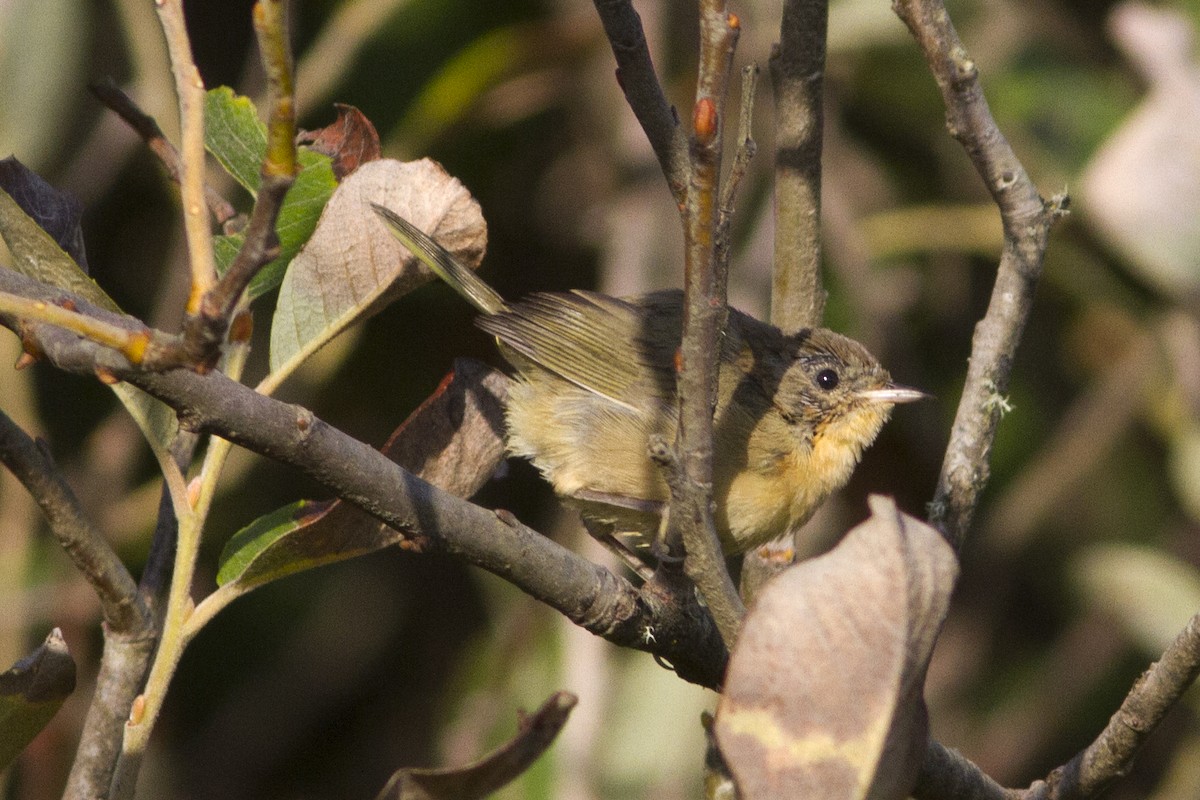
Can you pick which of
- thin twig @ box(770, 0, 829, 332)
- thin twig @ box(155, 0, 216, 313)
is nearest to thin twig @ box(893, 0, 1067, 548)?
thin twig @ box(770, 0, 829, 332)

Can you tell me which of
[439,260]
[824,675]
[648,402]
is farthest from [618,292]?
[824,675]

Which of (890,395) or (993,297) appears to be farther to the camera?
(890,395)

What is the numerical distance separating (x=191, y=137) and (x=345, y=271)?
2.00 feet

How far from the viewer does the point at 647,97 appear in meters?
1.50

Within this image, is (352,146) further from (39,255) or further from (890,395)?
(890,395)

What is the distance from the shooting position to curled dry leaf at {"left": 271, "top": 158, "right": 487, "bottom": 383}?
1701mm

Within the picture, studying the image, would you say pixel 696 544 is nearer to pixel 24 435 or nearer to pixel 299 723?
pixel 24 435

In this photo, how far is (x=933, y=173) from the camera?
16.1 ft

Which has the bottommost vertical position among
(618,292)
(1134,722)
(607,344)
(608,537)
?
(608,537)

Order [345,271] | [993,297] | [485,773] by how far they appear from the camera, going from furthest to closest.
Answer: [993,297], [345,271], [485,773]

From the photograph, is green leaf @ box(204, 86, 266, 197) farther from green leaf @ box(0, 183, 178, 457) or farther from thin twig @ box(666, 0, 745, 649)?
thin twig @ box(666, 0, 745, 649)

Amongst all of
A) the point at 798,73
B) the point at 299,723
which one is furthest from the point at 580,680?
the point at 798,73

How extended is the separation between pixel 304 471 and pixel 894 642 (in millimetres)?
588

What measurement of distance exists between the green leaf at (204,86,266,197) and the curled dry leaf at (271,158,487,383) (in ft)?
0.38
